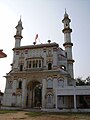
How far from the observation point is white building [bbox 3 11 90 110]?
37.5 m

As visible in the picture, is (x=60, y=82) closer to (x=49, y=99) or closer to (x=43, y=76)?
(x=43, y=76)

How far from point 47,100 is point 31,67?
8.52 m

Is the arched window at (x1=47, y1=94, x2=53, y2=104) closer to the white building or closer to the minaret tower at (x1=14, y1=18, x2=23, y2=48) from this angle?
the white building

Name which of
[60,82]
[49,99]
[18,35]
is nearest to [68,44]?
[60,82]

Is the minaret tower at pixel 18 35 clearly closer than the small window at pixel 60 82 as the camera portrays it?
No

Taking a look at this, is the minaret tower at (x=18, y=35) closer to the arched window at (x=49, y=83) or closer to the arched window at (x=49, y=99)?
the arched window at (x=49, y=83)

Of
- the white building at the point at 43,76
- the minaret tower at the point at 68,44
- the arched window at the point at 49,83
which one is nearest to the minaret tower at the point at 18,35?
the white building at the point at 43,76

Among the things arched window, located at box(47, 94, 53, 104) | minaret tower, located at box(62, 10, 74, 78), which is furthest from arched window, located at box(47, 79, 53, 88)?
minaret tower, located at box(62, 10, 74, 78)

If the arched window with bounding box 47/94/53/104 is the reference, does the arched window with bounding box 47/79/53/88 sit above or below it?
above

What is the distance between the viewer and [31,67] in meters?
40.3

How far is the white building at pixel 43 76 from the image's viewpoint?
37.5 m

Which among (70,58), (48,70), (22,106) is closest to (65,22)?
(70,58)

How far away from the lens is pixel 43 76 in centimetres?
3888

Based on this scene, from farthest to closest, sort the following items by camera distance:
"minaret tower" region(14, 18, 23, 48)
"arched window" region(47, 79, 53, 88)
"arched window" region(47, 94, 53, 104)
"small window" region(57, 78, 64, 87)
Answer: "minaret tower" region(14, 18, 23, 48), "arched window" region(47, 79, 53, 88), "small window" region(57, 78, 64, 87), "arched window" region(47, 94, 53, 104)
